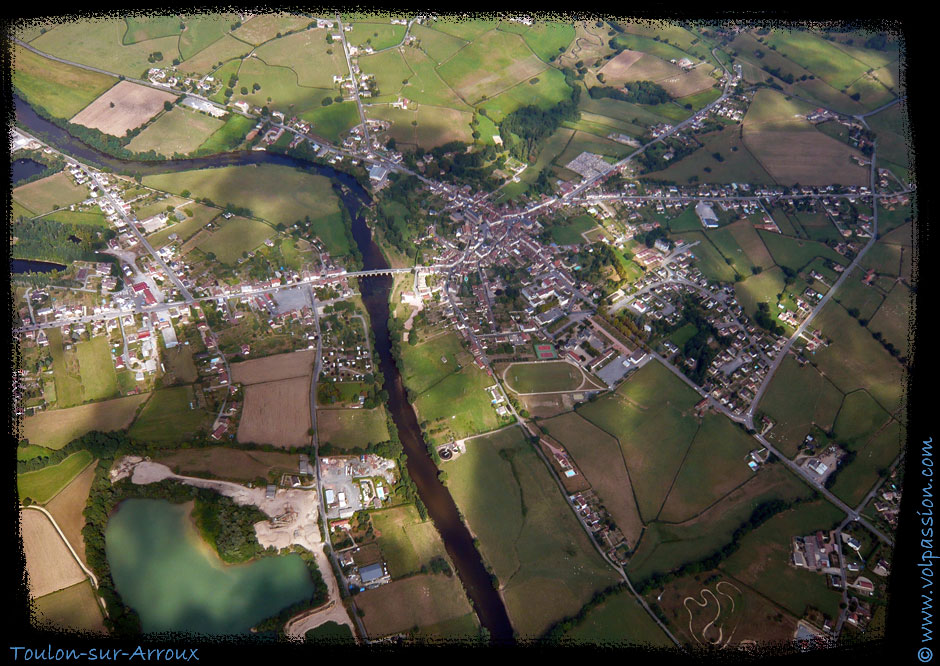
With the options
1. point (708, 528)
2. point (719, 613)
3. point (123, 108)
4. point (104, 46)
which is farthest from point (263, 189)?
point (719, 613)

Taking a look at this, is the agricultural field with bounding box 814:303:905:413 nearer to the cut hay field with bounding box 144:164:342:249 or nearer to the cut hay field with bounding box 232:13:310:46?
the cut hay field with bounding box 144:164:342:249

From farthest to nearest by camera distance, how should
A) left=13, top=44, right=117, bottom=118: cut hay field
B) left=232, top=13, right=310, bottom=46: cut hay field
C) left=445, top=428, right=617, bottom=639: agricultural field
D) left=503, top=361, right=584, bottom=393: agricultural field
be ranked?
left=232, top=13, right=310, bottom=46: cut hay field, left=13, top=44, right=117, bottom=118: cut hay field, left=503, top=361, right=584, bottom=393: agricultural field, left=445, top=428, right=617, bottom=639: agricultural field

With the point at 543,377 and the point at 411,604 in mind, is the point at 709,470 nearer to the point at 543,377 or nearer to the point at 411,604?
the point at 543,377

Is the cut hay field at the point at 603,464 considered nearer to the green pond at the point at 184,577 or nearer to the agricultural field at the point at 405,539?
the agricultural field at the point at 405,539

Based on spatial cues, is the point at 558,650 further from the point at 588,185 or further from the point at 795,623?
the point at 588,185

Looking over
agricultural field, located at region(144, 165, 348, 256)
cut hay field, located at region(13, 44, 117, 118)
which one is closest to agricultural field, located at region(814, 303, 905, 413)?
agricultural field, located at region(144, 165, 348, 256)

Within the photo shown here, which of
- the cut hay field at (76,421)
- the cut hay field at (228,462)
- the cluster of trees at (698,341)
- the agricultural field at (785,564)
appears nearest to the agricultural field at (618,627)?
the agricultural field at (785,564)
